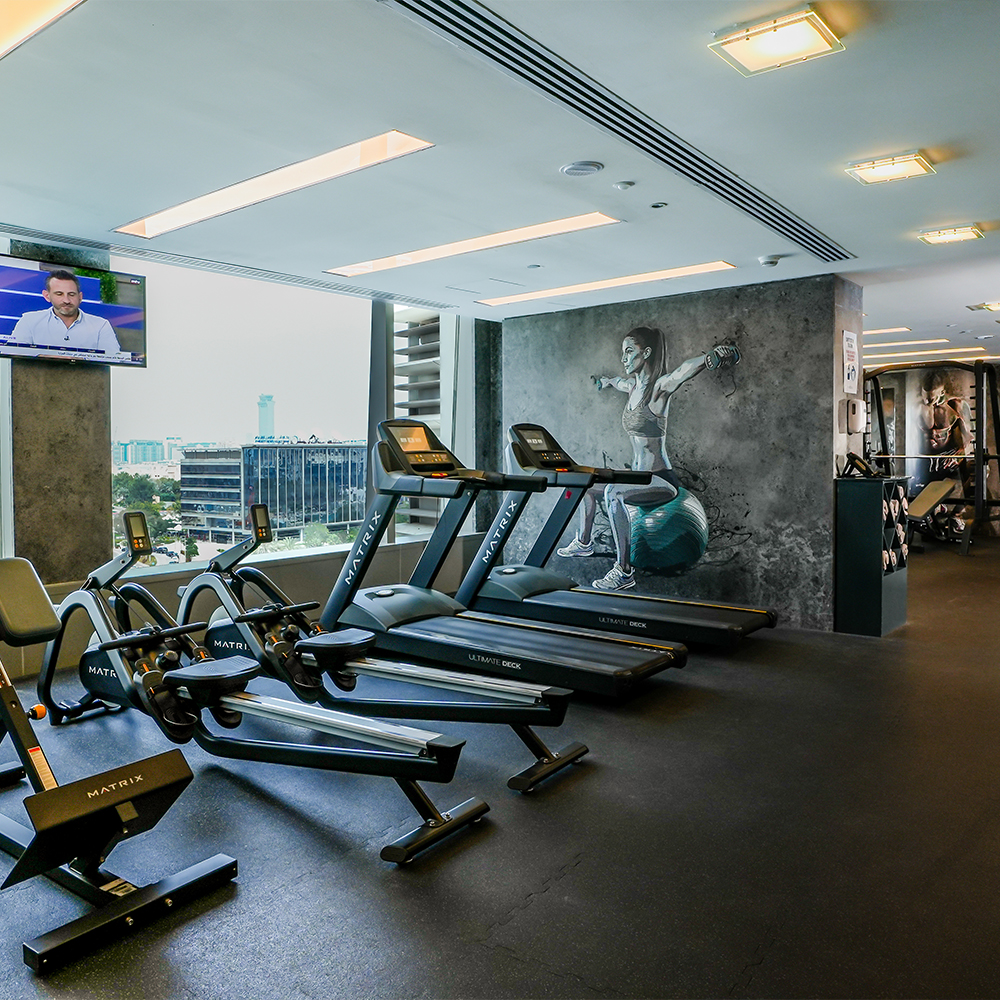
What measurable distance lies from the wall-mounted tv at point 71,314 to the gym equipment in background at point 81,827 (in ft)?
9.38

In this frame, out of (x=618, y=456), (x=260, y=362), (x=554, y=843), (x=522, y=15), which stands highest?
(x=522, y=15)

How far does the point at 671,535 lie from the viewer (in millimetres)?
7320

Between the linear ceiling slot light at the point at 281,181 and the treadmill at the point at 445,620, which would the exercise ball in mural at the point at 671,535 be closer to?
the treadmill at the point at 445,620

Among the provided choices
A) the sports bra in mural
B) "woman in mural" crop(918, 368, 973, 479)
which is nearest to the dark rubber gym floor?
the sports bra in mural

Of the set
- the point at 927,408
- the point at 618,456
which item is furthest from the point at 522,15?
the point at 927,408

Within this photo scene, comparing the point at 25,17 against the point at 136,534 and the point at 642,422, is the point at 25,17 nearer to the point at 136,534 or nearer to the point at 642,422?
the point at 136,534

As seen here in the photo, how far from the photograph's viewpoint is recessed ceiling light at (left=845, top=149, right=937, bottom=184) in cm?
388

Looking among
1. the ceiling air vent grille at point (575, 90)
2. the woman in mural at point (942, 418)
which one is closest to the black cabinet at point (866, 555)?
the ceiling air vent grille at point (575, 90)

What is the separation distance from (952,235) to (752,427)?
2.05m

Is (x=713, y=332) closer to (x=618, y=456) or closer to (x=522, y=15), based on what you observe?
(x=618, y=456)

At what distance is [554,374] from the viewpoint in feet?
26.5

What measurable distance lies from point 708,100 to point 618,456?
15.0 feet

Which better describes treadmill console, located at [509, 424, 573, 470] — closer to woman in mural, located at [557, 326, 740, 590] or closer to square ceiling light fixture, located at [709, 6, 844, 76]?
woman in mural, located at [557, 326, 740, 590]

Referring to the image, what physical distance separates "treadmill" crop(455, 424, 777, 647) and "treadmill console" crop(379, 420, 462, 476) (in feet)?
2.22
